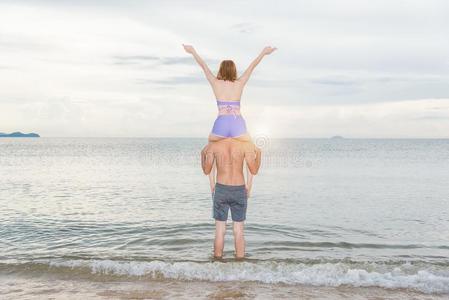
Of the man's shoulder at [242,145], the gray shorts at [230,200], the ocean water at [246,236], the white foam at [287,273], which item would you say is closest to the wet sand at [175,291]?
the ocean water at [246,236]

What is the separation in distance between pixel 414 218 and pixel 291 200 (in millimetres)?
5553

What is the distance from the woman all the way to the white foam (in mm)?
2410

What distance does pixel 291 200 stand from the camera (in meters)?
19.7

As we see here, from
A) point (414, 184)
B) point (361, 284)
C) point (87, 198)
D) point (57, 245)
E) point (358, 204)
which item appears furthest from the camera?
point (414, 184)

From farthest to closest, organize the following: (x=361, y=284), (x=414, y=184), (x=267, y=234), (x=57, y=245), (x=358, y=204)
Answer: (x=414, y=184) → (x=358, y=204) → (x=267, y=234) → (x=57, y=245) → (x=361, y=284)

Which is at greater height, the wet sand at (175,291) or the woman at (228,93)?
the woman at (228,93)

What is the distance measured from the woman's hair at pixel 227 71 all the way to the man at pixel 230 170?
44.2 inches

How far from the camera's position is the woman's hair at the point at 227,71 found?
27.4ft

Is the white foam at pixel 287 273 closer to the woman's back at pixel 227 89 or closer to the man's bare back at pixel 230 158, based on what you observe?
the man's bare back at pixel 230 158

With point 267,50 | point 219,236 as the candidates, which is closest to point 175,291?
point 219,236

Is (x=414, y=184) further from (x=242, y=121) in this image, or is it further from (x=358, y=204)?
(x=242, y=121)

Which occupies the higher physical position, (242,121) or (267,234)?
(242,121)

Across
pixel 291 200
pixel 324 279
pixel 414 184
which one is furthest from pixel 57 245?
pixel 414 184

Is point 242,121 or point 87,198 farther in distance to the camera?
point 87,198
